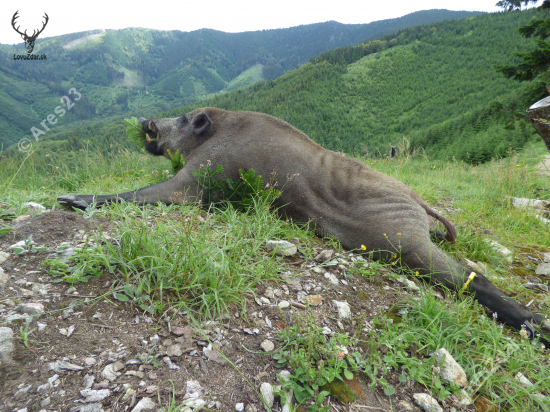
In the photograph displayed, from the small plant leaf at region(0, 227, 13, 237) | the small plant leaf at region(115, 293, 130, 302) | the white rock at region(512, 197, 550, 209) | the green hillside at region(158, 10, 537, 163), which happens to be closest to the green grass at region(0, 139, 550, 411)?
the small plant leaf at region(115, 293, 130, 302)

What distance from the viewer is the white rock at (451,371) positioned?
6.04 ft

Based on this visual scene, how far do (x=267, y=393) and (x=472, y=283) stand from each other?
237cm

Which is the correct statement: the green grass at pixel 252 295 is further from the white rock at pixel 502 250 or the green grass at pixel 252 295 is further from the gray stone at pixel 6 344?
the gray stone at pixel 6 344

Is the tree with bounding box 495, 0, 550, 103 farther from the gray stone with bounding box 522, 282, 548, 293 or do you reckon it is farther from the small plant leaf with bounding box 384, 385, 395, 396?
the small plant leaf with bounding box 384, 385, 395, 396

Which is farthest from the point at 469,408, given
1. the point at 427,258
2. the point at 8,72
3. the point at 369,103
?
the point at 8,72

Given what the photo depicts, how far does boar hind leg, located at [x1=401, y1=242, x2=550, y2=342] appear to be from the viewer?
254 centimetres

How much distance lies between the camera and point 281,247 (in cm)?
291

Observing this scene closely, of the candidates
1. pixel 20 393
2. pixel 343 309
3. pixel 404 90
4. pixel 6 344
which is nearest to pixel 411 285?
pixel 343 309

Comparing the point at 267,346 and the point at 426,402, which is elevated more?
the point at 267,346

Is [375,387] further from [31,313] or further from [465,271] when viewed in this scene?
[31,313]

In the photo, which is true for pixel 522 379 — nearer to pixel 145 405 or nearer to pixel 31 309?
pixel 145 405

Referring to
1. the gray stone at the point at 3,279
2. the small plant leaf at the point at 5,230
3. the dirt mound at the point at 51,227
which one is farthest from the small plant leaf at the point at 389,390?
the small plant leaf at the point at 5,230

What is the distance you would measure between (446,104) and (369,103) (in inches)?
585

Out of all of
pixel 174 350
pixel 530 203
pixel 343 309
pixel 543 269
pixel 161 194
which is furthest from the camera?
pixel 530 203
